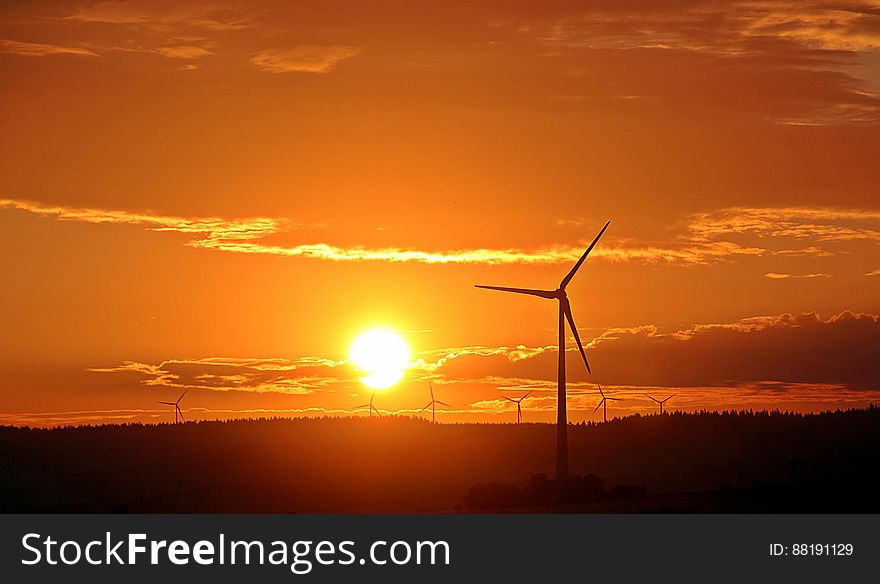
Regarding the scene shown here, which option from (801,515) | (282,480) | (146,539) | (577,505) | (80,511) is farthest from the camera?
(282,480)


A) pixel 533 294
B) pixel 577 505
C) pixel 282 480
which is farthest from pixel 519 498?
pixel 282 480

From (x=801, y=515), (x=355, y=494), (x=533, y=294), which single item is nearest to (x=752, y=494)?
(x=801, y=515)

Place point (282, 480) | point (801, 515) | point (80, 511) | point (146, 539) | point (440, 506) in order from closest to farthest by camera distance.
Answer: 1. point (146, 539)
2. point (801, 515)
3. point (80, 511)
4. point (440, 506)
5. point (282, 480)

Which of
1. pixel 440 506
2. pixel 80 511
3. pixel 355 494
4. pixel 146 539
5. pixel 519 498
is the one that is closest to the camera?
pixel 146 539

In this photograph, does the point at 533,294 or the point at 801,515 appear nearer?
the point at 801,515

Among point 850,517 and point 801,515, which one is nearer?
point 850,517

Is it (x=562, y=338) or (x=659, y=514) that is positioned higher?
(x=562, y=338)

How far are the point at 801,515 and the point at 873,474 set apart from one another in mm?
39675

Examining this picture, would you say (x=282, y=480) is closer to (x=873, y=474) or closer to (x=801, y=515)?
(x=873, y=474)

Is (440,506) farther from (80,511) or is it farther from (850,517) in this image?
(850,517)

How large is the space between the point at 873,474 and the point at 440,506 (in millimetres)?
43067

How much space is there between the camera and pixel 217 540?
82938 mm

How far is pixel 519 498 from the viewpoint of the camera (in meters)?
120

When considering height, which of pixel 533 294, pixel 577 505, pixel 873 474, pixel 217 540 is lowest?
pixel 217 540
